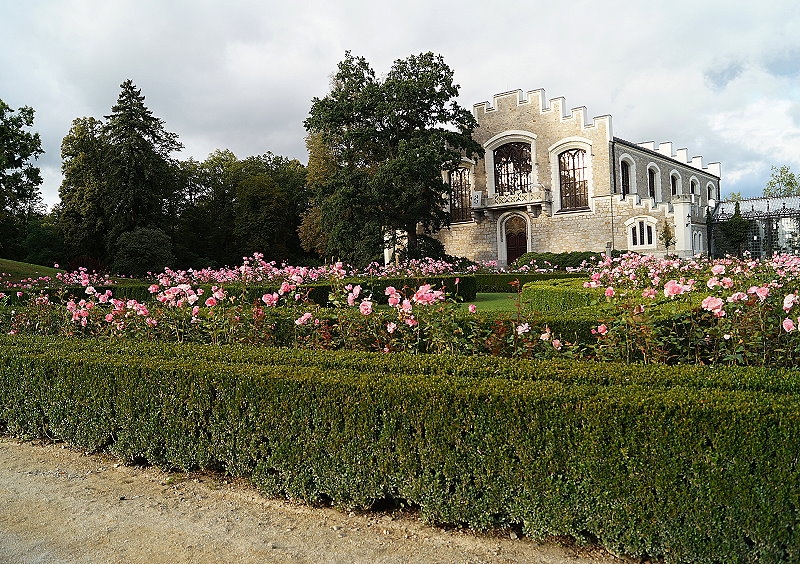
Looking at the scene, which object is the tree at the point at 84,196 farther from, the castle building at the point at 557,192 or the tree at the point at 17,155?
the castle building at the point at 557,192

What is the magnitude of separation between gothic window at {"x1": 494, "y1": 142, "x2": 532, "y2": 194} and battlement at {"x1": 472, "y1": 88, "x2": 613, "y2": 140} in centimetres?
191

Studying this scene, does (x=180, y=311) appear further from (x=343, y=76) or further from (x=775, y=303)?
(x=343, y=76)

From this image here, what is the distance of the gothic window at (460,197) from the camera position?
33.9 metres

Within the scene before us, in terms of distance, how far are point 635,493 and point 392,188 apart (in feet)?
78.1

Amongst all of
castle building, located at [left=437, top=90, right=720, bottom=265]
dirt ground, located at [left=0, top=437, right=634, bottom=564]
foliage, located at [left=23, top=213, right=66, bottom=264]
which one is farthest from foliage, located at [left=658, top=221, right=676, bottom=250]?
foliage, located at [left=23, top=213, right=66, bottom=264]

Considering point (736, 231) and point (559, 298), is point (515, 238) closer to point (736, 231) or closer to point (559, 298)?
point (736, 231)

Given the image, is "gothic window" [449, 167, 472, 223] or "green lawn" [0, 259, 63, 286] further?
"gothic window" [449, 167, 472, 223]

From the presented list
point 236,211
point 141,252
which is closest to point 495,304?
point 141,252

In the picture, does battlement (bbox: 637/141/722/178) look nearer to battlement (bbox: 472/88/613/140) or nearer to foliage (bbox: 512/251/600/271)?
battlement (bbox: 472/88/613/140)

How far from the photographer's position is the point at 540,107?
103 feet

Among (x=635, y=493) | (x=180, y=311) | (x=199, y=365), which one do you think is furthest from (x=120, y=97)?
(x=635, y=493)

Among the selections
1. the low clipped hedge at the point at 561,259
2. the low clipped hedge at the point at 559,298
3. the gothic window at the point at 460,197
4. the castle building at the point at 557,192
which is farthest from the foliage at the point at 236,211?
the low clipped hedge at the point at 559,298

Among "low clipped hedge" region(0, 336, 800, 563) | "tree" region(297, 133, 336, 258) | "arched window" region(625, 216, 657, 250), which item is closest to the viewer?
"low clipped hedge" region(0, 336, 800, 563)

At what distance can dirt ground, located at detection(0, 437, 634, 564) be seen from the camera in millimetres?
3184
